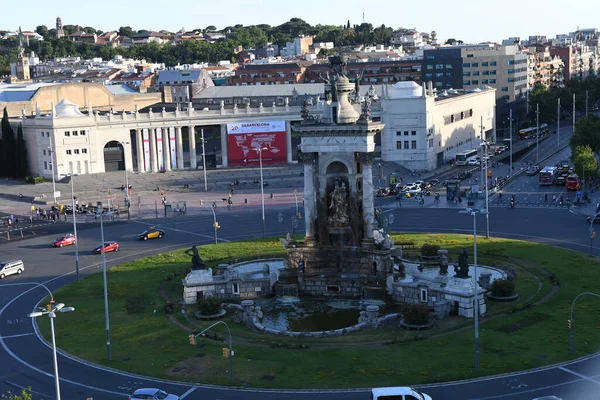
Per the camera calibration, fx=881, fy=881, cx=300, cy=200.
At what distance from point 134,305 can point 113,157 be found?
8461 centimetres

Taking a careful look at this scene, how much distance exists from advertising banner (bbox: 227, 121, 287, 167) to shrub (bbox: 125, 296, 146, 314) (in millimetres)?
81584

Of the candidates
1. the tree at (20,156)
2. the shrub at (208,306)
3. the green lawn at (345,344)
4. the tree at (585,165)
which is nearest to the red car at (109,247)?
the green lawn at (345,344)

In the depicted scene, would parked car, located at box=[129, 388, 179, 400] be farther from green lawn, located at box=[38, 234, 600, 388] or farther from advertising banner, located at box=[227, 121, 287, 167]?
advertising banner, located at box=[227, 121, 287, 167]

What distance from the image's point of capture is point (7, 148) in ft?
488

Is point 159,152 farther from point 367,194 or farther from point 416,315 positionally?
point 416,315

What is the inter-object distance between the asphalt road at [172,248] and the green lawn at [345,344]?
1.35 metres

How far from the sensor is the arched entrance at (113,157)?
150m

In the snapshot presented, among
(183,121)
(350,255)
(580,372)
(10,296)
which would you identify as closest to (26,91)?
(183,121)

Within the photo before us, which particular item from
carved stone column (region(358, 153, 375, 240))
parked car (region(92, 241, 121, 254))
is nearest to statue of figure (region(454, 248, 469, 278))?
carved stone column (region(358, 153, 375, 240))

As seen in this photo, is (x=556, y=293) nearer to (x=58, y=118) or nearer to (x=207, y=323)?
(x=207, y=323)

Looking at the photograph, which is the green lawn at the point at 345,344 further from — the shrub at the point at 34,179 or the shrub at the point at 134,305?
the shrub at the point at 34,179

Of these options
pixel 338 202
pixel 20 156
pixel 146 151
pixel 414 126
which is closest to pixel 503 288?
pixel 338 202

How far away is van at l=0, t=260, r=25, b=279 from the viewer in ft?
275

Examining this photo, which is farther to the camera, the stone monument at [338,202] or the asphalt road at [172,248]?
the stone monument at [338,202]
